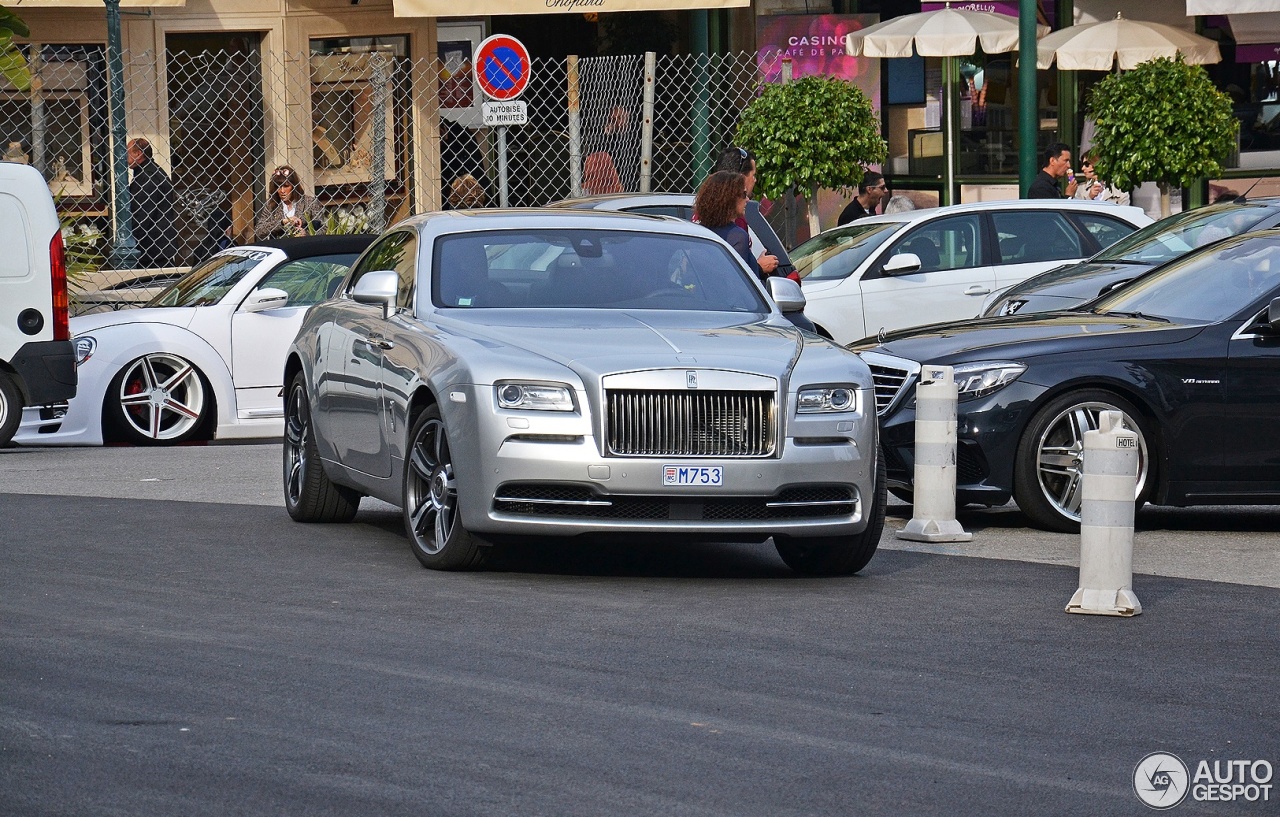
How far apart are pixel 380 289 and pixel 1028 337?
346 cm

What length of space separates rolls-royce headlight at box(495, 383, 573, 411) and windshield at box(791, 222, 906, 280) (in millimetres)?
8863

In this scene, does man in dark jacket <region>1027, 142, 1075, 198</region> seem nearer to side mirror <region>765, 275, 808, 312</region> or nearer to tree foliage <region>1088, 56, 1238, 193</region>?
tree foliage <region>1088, 56, 1238, 193</region>

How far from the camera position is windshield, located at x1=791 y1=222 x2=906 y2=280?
57.1 feet

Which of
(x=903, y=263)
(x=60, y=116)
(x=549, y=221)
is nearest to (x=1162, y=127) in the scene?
(x=903, y=263)

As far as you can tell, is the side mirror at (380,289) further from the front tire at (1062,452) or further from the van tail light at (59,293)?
the van tail light at (59,293)

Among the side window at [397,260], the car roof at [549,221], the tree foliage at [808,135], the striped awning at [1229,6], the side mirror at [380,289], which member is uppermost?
the striped awning at [1229,6]

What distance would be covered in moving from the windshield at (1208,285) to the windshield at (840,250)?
5064mm

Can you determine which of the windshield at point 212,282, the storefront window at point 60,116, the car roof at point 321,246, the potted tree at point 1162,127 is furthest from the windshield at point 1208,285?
the storefront window at point 60,116

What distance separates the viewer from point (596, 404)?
336 inches

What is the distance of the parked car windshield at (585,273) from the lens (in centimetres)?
983

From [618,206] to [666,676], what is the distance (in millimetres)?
10321

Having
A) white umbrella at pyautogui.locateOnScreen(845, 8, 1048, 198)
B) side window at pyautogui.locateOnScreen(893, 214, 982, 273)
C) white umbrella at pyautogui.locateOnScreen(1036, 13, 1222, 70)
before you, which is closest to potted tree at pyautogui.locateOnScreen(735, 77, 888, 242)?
white umbrella at pyautogui.locateOnScreen(845, 8, 1048, 198)

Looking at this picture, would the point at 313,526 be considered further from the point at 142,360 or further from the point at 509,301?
the point at 142,360

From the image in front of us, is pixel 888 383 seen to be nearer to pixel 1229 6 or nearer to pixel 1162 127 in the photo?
pixel 1162 127
